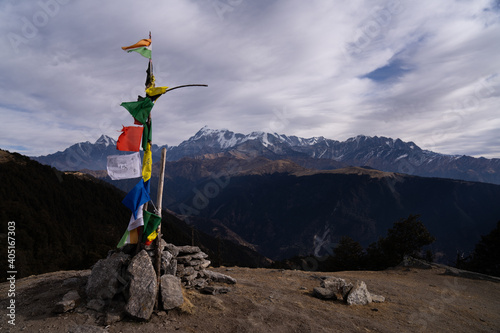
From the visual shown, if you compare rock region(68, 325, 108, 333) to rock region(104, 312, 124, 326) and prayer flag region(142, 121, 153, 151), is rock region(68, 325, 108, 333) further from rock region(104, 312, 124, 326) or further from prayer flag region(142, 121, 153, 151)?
prayer flag region(142, 121, 153, 151)

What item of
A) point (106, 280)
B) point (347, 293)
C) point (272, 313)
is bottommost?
point (347, 293)

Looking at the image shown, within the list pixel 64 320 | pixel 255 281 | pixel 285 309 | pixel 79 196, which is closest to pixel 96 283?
pixel 64 320

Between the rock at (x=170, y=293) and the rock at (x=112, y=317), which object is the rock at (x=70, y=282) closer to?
the rock at (x=112, y=317)

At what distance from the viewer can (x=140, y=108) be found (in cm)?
1079

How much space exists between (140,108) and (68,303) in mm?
8331

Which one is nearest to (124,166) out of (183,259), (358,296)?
(183,259)

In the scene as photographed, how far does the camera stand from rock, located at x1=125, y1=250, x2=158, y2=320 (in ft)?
30.3

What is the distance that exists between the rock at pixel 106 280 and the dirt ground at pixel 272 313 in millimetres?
680

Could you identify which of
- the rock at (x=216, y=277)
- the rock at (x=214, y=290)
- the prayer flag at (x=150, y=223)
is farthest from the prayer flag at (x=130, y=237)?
the rock at (x=216, y=277)

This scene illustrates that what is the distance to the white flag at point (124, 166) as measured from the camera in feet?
33.2

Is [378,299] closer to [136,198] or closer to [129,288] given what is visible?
[129,288]

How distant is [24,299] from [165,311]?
6.56 m

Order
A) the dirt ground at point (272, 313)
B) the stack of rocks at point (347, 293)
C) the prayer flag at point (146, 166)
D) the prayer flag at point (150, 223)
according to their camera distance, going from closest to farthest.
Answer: the dirt ground at point (272, 313), the prayer flag at point (150, 223), the prayer flag at point (146, 166), the stack of rocks at point (347, 293)

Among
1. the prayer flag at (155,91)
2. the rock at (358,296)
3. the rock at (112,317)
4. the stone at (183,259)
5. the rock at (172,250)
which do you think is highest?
the prayer flag at (155,91)
